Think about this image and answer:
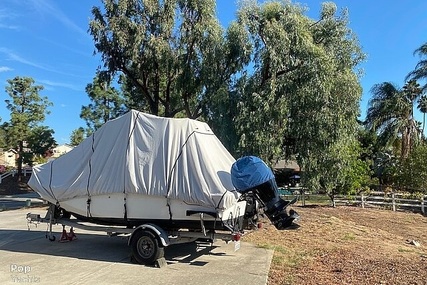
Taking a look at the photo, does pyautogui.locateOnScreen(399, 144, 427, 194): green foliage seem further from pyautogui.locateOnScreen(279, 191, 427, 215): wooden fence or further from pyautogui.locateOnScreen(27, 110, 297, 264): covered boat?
pyautogui.locateOnScreen(27, 110, 297, 264): covered boat

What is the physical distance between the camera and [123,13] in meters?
18.3

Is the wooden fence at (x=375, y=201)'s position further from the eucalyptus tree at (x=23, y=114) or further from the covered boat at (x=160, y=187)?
the eucalyptus tree at (x=23, y=114)

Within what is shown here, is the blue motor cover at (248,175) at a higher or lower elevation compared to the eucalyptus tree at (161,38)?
lower

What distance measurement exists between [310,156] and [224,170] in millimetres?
9037

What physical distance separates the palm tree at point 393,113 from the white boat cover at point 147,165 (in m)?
33.3

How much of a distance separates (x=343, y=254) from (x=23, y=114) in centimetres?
3476

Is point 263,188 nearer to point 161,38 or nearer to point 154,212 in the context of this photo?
point 154,212

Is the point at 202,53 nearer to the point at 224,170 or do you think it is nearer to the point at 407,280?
the point at 224,170

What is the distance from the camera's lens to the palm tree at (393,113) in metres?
37.8

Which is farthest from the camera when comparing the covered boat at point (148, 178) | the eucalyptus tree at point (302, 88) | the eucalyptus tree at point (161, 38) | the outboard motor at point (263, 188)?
the eucalyptus tree at point (161, 38)

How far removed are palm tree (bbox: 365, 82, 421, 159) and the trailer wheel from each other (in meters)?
34.1

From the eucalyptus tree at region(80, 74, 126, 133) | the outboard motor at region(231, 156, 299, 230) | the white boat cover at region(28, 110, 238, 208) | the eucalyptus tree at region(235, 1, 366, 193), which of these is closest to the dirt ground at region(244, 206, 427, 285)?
the outboard motor at region(231, 156, 299, 230)

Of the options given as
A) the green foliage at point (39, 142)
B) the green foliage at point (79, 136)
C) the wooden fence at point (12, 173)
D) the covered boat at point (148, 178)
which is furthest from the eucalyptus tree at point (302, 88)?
the wooden fence at point (12, 173)

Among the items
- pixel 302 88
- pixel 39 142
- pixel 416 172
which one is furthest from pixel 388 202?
pixel 39 142
